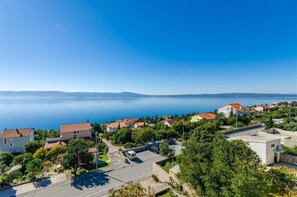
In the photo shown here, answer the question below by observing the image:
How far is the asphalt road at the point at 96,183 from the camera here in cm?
1731

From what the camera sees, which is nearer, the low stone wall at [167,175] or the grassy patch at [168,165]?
the low stone wall at [167,175]

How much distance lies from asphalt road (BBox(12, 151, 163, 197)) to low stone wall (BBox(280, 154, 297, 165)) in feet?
42.1

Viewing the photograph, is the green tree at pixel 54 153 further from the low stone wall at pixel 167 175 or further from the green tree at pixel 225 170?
the green tree at pixel 225 170

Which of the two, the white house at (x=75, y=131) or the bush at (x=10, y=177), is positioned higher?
the white house at (x=75, y=131)

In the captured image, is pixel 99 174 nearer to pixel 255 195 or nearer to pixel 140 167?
pixel 140 167

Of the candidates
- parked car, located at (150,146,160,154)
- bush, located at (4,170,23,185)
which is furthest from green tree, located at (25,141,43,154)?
parked car, located at (150,146,160,154)

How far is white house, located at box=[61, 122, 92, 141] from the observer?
37.6 m

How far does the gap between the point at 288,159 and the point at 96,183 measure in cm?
1801

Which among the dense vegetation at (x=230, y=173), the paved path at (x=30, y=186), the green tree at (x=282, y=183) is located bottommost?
the paved path at (x=30, y=186)

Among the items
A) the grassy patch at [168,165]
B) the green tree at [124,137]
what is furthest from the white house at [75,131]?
the grassy patch at [168,165]

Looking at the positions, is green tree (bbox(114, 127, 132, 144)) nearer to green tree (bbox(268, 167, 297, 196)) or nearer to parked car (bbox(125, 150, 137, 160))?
parked car (bbox(125, 150, 137, 160))

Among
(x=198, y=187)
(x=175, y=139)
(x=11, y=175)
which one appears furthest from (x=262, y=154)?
(x=11, y=175)

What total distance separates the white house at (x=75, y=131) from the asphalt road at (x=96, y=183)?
721 inches

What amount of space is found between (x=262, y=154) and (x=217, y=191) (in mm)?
9555
